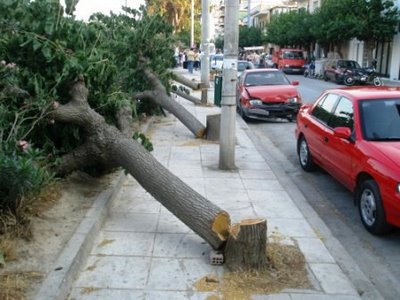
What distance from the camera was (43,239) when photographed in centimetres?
513

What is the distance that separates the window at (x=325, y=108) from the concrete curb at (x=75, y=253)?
3467mm

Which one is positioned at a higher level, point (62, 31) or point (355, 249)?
point (62, 31)

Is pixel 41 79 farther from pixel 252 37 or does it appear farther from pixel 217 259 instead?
pixel 252 37

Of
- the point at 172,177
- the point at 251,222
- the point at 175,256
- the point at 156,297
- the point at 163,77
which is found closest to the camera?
the point at 156,297

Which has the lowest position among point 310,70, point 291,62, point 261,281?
point 310,70

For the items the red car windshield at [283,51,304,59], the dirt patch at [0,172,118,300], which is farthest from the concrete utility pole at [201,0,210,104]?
the red car windshield at [283,51,304,59]

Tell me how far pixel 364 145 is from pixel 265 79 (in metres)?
10.5

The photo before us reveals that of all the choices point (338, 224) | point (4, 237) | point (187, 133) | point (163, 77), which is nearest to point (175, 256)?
point (4, 237)

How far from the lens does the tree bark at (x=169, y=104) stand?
11.8m

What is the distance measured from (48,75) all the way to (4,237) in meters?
2.52

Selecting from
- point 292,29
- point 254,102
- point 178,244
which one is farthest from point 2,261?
point 292,29

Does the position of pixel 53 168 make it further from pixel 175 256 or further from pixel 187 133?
pixel 187 133

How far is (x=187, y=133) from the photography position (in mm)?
12523

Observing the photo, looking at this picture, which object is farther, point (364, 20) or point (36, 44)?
point (364, 20)
